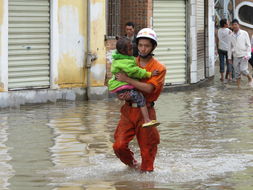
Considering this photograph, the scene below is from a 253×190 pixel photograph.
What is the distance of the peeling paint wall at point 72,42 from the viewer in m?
19.0

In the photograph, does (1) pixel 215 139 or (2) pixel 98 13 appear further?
(2) pixel 98 13

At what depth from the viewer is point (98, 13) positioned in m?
19.9

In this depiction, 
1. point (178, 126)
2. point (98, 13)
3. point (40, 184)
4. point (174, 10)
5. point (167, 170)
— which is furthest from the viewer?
point (174, 10)

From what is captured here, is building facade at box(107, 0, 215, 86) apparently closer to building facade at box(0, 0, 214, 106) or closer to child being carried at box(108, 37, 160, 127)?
building facade at box(0, 0, 214, 106)

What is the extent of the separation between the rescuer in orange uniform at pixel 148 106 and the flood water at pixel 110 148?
28 centimetres

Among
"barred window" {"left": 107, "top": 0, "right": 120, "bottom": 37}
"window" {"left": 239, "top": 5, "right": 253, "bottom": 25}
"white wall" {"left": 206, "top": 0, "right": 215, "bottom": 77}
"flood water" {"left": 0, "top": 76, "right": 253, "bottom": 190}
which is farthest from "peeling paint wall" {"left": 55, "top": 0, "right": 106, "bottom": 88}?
"window" {"left": 239, "top": 5, "right": 253, "bottom": 25}

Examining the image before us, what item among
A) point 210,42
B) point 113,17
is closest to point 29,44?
point 113,17

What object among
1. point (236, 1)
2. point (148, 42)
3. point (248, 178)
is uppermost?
point (236, 1)

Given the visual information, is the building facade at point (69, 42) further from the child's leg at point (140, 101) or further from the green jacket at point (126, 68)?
the child's leg at point (140, 101)

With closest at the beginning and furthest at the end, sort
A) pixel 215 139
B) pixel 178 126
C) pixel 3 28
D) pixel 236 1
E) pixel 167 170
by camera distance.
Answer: pixel 167 170 → pixel 215 139 → pixel 178 126 → pixel 3 28 → pixel 236 1

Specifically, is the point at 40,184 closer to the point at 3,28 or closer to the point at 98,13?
the point at 3,28

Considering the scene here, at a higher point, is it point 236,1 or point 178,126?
point 236,1

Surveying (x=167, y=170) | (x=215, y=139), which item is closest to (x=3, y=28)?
(x=215, y=139)

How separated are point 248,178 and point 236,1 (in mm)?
28956
